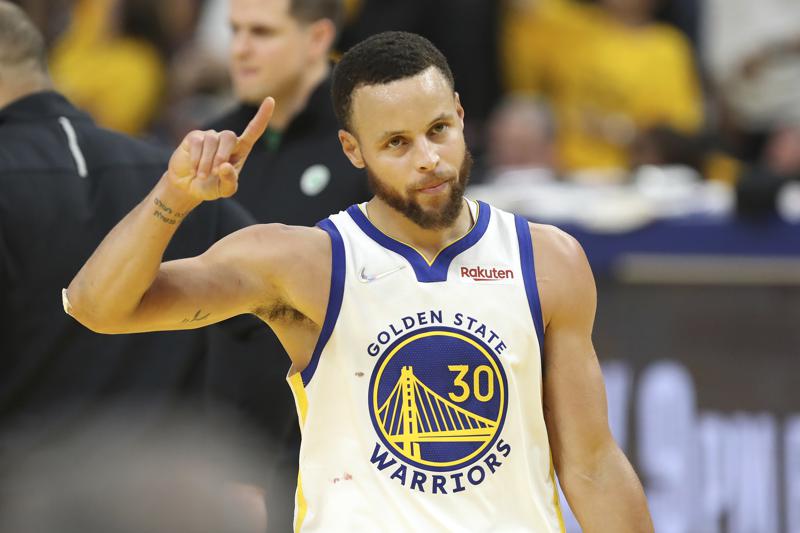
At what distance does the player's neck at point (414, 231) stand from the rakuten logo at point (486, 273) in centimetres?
9

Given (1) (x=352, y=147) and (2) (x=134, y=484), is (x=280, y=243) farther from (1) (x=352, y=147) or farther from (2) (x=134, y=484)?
(2) (x=134, y=484)

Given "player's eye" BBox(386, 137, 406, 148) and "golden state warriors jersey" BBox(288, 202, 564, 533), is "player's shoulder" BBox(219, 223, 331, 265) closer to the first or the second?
"golden state warriors jersey" BBox(288, 202, 564, 533)

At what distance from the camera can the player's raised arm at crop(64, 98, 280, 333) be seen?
2.95 metres

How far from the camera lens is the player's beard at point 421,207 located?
323 centimetres

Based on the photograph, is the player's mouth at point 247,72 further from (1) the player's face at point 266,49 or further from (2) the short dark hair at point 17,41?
(2) the short dark hair at point 17,41

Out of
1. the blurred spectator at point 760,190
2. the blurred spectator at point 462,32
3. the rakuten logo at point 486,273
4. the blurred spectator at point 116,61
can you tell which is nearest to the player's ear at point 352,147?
the rakuten logo at point 486,273

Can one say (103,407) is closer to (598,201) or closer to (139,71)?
(598,201)

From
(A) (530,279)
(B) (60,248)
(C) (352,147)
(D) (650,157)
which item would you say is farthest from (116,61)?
(A) (530,279)

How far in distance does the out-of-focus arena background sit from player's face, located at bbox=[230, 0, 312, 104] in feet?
4.06

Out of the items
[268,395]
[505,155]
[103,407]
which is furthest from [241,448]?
[505,155]

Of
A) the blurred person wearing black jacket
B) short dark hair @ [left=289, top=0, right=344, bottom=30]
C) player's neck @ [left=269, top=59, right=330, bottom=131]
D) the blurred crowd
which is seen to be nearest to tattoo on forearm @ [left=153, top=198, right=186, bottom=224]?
the blurred person wearing black jacket

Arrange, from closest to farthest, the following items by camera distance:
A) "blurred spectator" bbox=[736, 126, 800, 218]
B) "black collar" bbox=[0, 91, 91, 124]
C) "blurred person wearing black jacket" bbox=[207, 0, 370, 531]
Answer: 1. "black collar" bbox=[0, 91, 91, 124]
2. "blurred person wearing black jacket" bbox=[207, 0, 370, 531]
3. "blurred spectator" bbox=[736, 126, 800, 218]

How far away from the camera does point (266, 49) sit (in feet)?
16.0

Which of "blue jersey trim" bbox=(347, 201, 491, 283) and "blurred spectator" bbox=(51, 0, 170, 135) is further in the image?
"blurred spectator" bbox=(51, 0, 170, 135)
